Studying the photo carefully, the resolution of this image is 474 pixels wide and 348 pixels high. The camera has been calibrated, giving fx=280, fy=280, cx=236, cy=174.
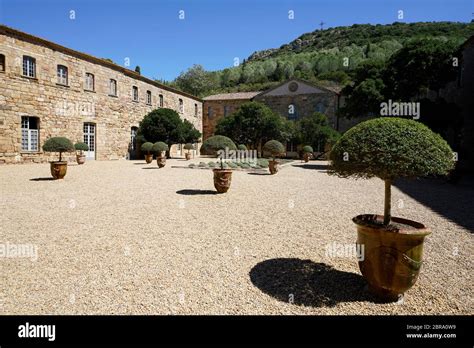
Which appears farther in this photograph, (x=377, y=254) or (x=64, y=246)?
(x=64, y=246)

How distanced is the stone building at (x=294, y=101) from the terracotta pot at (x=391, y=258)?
32.2 meters

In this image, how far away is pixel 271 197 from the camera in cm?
888

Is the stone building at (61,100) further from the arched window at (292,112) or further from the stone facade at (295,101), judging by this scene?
the arched window at (292,112)

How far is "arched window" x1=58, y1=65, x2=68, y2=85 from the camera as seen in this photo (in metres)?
19.2

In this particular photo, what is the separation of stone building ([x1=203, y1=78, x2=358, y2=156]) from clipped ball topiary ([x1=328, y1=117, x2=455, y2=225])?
104 ft

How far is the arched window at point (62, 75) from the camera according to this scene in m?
19.2

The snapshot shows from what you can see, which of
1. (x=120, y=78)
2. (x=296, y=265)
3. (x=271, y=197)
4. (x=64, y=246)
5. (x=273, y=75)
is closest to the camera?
(x=296, y=265)

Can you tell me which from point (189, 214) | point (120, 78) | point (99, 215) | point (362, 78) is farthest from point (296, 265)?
point (120, 78)

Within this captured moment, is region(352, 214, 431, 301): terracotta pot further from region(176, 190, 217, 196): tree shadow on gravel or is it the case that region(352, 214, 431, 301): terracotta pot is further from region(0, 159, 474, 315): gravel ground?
region(176, 190, 217, 196): tree shadow on gravel

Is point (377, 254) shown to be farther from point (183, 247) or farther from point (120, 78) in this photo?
point (120, 78)

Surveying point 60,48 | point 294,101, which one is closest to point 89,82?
point 60,48

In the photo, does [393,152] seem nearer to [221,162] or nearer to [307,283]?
[307,283]

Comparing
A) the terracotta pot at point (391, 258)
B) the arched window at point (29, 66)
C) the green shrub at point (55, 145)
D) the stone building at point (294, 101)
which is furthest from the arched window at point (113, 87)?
the terracotta pot at point (391, 258)
